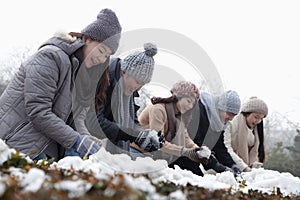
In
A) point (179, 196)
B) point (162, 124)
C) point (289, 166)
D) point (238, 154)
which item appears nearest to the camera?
point (179, 196)

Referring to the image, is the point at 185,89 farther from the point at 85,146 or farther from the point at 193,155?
the point at 85,146

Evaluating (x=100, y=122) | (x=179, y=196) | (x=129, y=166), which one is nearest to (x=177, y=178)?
(x=129, y=166)

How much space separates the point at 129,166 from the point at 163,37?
94.6 inches

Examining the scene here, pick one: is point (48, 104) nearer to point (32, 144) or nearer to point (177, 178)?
point (32, 144)

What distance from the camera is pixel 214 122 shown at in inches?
205

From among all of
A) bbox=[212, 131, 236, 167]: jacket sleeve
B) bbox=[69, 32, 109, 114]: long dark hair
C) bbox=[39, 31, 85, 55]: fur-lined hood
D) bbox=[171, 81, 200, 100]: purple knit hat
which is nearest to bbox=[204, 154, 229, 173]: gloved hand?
bbox=[212, 131, 236, 167]: jacket sleeve

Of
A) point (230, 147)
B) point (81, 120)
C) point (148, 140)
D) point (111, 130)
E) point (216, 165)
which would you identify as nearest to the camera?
point (81, 120)

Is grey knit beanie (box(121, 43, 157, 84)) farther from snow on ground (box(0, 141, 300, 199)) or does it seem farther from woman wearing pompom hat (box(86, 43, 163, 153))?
snow on ground (box(0, 141, 300, 199))

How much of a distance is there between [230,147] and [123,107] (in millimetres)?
2185

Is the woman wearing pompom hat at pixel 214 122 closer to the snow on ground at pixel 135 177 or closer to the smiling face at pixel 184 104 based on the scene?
the smiling face at pixel 184 104

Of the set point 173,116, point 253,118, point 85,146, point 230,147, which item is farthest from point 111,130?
point 253,118

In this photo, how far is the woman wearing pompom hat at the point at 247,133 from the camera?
5605 millimetres

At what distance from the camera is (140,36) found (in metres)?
4.20

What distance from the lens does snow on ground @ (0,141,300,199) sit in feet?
4.12
